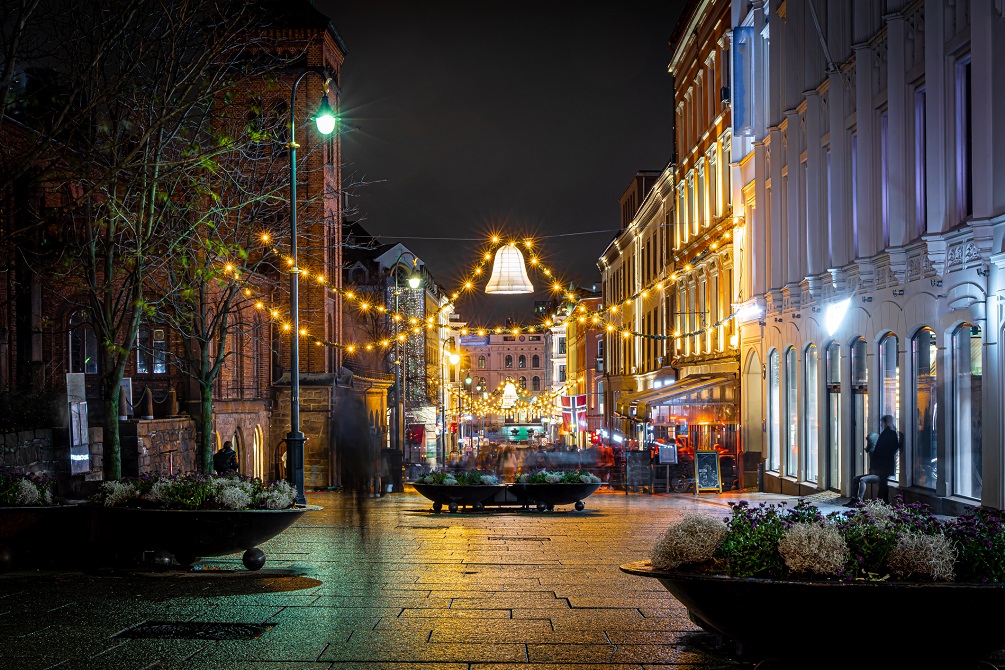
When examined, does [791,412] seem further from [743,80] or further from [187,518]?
[187,518]

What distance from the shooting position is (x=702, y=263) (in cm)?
4072

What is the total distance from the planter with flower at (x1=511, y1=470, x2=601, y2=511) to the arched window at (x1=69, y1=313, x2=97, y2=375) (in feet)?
50.8

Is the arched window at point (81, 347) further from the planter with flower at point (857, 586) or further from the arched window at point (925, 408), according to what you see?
the planter with flower at point (857, 586)

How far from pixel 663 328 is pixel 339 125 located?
2495 cm

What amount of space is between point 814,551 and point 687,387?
29.6m

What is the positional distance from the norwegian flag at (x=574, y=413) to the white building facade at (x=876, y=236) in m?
57.9

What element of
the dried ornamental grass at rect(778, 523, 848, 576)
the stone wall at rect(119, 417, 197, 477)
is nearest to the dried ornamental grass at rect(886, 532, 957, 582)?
the dried ornamental grass at rect(778, 523, 848, 576)

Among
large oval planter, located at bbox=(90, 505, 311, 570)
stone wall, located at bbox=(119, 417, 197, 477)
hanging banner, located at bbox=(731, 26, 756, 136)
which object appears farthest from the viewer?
hanging banner, located at bbox=(731, 26, 756, 136)

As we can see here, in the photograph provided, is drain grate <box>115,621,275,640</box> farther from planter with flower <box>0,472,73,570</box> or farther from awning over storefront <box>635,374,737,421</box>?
awning over storefront <box>635,374,737,421</box>

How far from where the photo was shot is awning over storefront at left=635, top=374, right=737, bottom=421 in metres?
35.2

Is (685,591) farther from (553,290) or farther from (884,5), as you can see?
(553,290)

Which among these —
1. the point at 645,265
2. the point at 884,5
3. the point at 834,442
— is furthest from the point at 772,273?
the point at 645,265

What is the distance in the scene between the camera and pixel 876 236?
853 inches

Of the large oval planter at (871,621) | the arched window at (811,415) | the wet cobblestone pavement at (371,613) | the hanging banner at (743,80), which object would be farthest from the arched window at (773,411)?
the large oval planter at (871,621)
